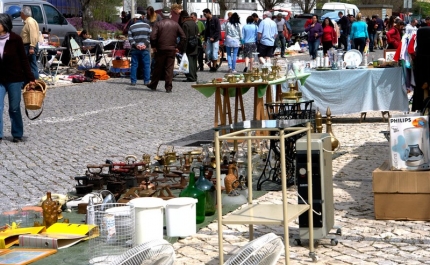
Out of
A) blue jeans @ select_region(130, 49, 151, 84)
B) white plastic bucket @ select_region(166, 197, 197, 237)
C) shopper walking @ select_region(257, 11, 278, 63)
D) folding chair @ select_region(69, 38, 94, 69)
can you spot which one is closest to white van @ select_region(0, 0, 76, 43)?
folding chair @ select_region(69, 38, 94, 69)

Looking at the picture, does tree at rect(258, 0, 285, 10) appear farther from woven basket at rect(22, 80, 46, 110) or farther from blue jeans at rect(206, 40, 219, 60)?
woven basket at rect(22, 80, 46, 110)

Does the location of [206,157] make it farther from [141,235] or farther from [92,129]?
[92,129]

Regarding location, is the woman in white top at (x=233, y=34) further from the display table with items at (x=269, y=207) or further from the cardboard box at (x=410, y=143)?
the display table with items at (x=269, y=207)

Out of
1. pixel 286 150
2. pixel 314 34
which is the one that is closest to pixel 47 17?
pixel 314 34

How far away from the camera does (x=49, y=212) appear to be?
6930 millimetres

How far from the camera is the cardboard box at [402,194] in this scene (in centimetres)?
705

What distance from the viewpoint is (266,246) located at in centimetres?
536

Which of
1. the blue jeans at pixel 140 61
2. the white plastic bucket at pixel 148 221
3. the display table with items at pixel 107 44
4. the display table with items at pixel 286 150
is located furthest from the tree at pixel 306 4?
the white plastic bucket at pixel 148 221

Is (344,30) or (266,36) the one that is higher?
(266,36)

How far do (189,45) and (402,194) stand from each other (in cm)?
1372

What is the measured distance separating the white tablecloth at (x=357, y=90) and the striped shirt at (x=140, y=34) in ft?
20.7

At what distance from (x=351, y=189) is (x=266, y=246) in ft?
11.0

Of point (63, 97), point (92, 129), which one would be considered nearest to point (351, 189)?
point (92, 129)

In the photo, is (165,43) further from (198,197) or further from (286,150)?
(198,197)
